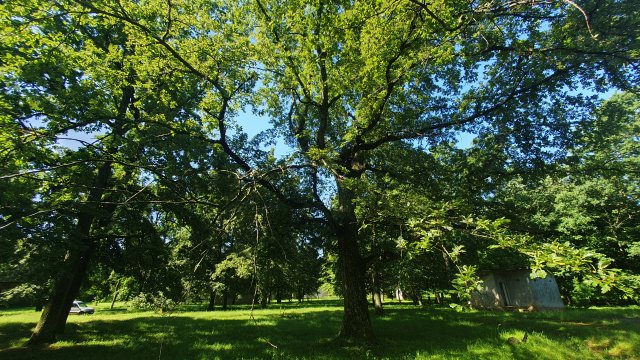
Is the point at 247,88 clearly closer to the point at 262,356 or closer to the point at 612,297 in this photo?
the point at 262,356

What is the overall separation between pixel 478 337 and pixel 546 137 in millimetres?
7497

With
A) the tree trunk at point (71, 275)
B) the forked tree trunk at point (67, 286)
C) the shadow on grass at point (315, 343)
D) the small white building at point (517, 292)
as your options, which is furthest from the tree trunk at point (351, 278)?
the small white building at point (517, 292)

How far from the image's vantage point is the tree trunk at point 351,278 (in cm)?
1031

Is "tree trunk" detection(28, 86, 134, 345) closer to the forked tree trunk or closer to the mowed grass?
the forked tree trunk

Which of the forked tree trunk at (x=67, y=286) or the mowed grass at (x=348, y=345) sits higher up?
the forked tree trunk at (x=67, y=286)

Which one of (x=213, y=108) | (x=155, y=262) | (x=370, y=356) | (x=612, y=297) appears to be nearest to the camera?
(x=370, y=356)

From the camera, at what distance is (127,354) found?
1012 centimetres

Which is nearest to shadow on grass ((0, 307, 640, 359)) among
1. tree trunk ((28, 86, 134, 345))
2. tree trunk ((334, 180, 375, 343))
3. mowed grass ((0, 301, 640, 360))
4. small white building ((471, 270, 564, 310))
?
mowed grass ((0, 301, 640, 360))

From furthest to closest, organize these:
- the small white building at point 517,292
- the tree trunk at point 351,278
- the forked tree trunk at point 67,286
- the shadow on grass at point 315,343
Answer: the small white building at point 517,292 < the forked tree trunk at point 67,286 < the tree trunk at point 351,278 < the shadow on grass at point 315,343

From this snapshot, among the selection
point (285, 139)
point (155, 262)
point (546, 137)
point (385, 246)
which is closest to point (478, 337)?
point (385, 246)

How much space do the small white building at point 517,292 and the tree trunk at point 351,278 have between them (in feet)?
63.4

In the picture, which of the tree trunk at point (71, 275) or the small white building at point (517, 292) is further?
the small white building at point (517, 292)

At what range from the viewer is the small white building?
2572cm

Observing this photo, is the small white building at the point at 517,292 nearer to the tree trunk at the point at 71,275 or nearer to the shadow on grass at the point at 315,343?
the shadow on grass at the point at 315,343
